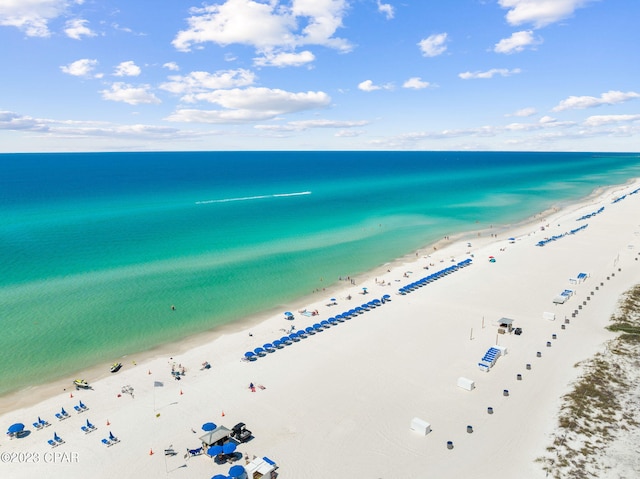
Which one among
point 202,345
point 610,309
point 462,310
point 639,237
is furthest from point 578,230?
point 202,345

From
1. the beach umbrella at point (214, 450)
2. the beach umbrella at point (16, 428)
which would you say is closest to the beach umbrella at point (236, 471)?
the beach umbrella at point (214, 450)

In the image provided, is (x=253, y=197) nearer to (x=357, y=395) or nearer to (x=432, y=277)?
(x=432, y=277)

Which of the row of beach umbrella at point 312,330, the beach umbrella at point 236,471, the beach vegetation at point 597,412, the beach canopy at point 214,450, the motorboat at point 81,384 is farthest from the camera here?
the row of beach umbrella at point 312,330

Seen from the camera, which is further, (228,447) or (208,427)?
(208,427)

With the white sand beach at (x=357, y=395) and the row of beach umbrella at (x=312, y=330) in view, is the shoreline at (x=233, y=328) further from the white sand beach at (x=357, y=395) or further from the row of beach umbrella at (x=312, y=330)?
the row of beach umbrella at (x=312, y=330)

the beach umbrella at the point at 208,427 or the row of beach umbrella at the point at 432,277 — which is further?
the row of beach umbrella at the point at 432,277

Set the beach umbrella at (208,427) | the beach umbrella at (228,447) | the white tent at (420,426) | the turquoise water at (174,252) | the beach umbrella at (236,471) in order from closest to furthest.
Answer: the beach umbrella at (236,471)
the beach umbrella at (228,447)
the white tent at (420,426)
the beach umbrella at (208,427)
the turquoise water at (174,252)

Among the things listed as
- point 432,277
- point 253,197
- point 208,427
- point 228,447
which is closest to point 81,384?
point 208,427
